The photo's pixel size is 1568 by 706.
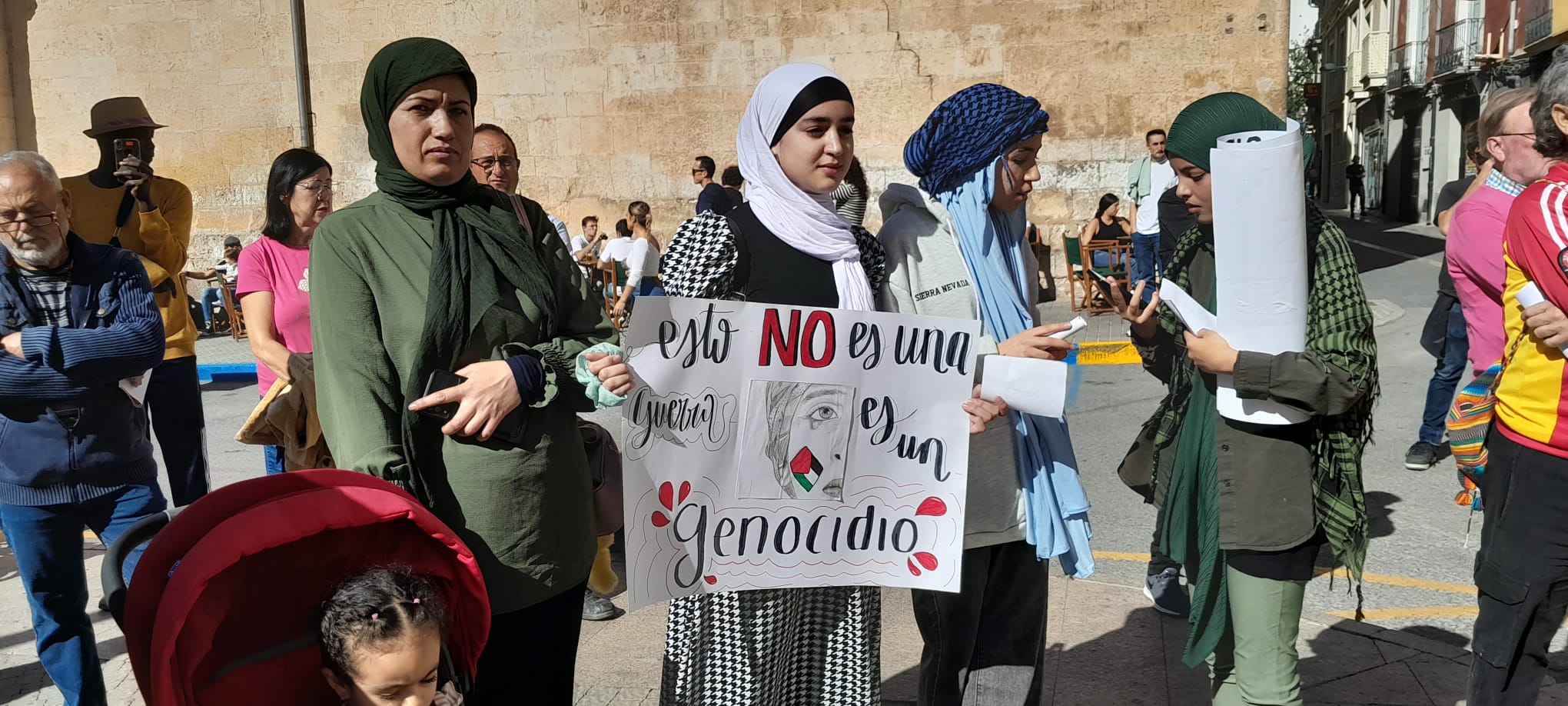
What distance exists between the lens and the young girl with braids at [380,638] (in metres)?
2.07

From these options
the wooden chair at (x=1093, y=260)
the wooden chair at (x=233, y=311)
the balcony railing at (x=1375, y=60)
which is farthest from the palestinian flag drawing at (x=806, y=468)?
the balcony railing at (x=1375, y=60)

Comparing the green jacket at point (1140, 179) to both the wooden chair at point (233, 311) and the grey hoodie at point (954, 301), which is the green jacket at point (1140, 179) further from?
the grey hoodie at point (954, 301)

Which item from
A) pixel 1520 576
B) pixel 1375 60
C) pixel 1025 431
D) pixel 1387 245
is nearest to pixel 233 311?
pixel 1025 431

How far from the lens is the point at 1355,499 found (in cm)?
287

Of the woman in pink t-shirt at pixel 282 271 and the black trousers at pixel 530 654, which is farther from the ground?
the woman in pink t-shirt at pixel 282 271

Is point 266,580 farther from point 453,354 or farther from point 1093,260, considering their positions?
point 1093,260

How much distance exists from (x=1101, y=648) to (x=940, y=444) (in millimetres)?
1852

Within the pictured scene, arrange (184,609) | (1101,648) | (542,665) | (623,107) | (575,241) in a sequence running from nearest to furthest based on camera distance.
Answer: (184,609), (542,665), (1101,648), (575,241), (623,107)

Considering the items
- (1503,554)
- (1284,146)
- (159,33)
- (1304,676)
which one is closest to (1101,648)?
(1304,676)

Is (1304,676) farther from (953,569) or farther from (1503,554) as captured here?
(953,569)

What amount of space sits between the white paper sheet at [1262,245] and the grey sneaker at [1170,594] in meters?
1.89

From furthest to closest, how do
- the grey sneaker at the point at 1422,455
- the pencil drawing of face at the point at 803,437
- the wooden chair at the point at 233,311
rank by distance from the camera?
the wooden chair at the point at 233,311
the grey sneaker at the point at 1422,455
the pencil drawing of face at the point at 803,437

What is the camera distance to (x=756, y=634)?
2.79 metres

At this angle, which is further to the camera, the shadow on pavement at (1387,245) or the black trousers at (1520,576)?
the shadow on pavement at (1387,245)
